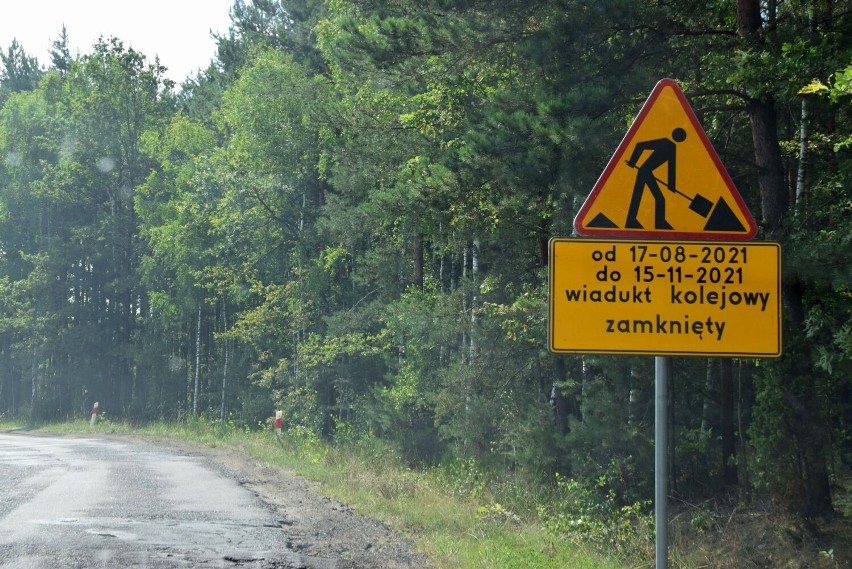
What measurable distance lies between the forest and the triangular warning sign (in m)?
2.55

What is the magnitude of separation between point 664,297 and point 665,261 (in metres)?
0.17

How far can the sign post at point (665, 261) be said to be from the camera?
181 inches

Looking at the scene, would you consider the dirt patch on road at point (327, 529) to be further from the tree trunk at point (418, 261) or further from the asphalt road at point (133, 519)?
the tree trunk at point (418, 261)

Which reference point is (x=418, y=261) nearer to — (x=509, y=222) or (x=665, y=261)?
(x=509, y=222)

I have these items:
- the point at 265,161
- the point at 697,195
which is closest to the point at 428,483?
the point at 697,195

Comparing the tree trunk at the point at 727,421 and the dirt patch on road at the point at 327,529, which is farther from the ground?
the tree trunk at the point at 727,421

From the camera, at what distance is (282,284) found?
33.1m

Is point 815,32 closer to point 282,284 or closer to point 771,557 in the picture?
point 771,557

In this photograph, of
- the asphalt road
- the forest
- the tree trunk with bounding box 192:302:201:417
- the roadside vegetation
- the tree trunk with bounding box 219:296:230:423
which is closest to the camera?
the asphalt road

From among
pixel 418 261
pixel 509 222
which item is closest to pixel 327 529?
pixel 509 222

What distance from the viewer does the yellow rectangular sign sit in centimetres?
462

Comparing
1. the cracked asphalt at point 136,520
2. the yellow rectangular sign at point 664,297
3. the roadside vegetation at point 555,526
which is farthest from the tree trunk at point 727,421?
the yellow rectangular sign at point 664,297

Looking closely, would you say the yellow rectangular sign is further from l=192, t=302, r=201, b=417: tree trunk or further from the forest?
l=192, t=302, r=201, b=417: tree trunk

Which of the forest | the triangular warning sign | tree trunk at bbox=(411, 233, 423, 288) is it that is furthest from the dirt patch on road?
tree trunk at bbox=(411, 233, 423, 288)
